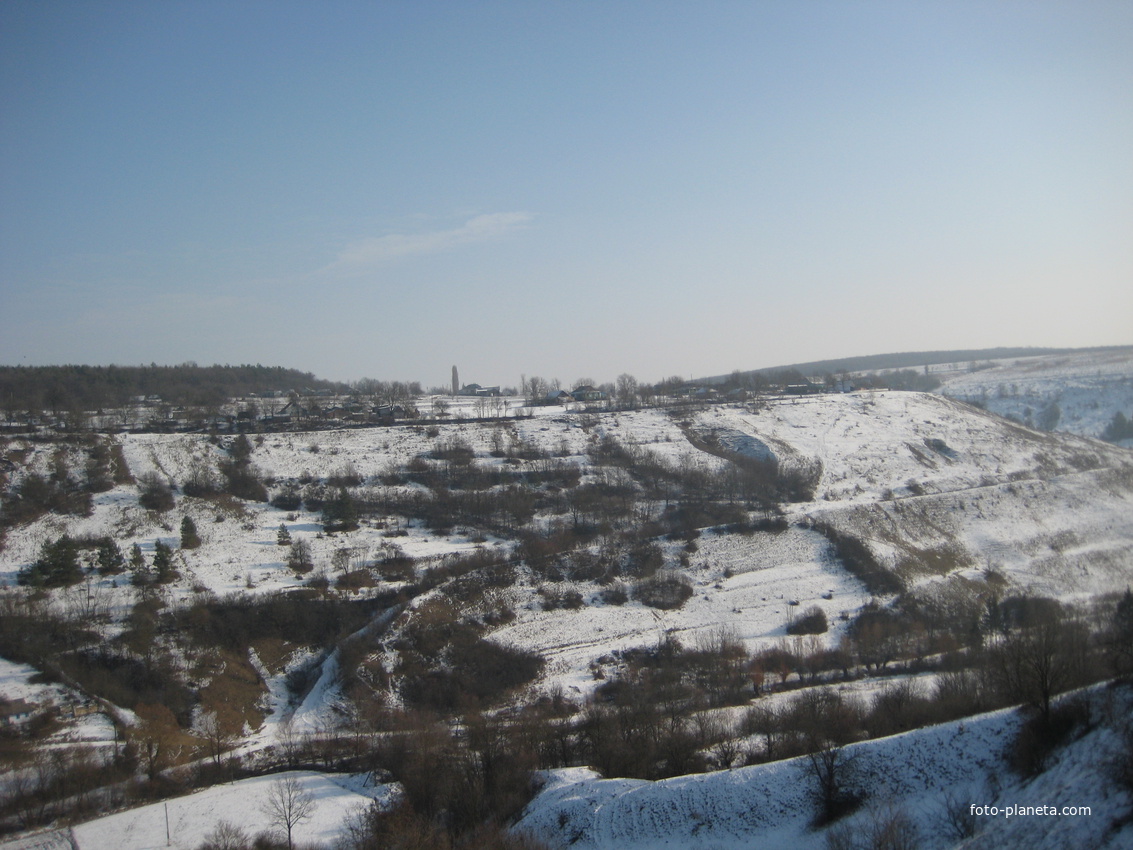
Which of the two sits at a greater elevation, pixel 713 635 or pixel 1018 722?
pixel 1018 722

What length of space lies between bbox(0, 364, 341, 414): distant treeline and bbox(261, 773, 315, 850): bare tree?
51.5 metres

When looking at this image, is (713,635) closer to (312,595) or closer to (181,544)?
(312,595)

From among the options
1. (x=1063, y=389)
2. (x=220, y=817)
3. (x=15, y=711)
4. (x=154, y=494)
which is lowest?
(x=220, y=817)

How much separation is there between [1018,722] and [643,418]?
5385 centimetres

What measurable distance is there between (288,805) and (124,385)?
77.7 m

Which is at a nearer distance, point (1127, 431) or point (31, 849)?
point (31, 849)

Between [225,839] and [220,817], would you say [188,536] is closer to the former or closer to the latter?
[220,817]

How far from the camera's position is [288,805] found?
20.3 m

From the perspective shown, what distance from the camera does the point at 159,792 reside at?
22859mm

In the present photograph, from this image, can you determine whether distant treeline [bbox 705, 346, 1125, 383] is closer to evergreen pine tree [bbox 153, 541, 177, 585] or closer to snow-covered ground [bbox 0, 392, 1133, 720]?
snow-covered ground [bbox 0, 392, 1133, 720]

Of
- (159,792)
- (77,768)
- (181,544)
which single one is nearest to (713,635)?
(159,792)

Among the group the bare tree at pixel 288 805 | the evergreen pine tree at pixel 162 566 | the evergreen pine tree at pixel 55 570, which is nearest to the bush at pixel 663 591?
the bare tree at pixel 288 805

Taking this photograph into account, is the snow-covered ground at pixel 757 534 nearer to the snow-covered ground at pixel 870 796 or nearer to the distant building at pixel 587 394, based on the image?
the snow-covered ground at pixel 870 796

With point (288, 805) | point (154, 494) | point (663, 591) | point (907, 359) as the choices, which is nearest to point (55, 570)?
point (154, 494)
